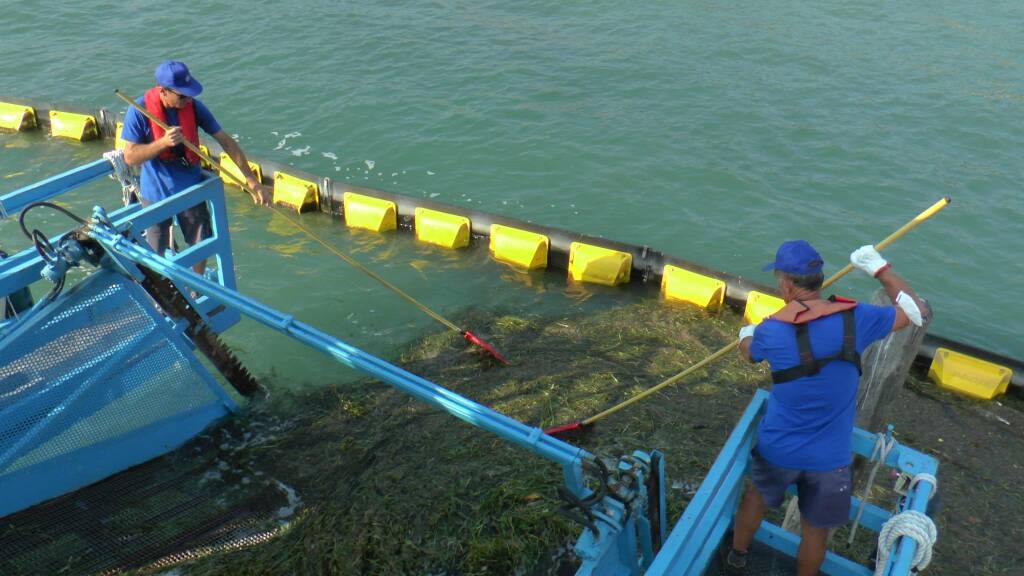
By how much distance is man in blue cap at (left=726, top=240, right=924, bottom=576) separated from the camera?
3.74m

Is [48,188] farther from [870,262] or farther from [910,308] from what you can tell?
[910,308]

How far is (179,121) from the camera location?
253 inches

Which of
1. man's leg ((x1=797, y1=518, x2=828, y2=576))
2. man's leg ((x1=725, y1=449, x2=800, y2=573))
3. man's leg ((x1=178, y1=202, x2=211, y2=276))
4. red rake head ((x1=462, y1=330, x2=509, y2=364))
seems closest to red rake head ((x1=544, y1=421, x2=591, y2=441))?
red rake head ((x1=462, y1=330, x2=509, y2=364))

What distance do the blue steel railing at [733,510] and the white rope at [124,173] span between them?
5108 mm

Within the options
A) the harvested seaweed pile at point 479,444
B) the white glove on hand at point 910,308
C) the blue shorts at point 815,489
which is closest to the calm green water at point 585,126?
the harvested seaweed pile at point 479,444

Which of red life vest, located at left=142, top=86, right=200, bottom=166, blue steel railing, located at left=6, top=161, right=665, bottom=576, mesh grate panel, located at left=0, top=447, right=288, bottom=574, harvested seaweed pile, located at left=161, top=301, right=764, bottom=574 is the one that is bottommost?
mesh grate panel, located at left=0, top=447, right=288, bottom=574

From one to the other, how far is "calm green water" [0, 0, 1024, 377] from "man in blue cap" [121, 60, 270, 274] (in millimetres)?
1514

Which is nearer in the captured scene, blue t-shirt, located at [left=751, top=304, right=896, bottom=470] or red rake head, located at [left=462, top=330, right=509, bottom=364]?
blue t-shirt, located at [left=751, top=304, right=896, bottom=470]

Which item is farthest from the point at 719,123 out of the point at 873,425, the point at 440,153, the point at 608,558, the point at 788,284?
the point at 608,558

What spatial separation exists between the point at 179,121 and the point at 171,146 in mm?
331

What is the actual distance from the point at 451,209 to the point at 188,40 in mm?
9184

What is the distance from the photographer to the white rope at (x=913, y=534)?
12.3 feet

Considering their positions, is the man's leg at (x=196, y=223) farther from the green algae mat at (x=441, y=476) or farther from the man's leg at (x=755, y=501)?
the man's leg at (x=755, y=501)

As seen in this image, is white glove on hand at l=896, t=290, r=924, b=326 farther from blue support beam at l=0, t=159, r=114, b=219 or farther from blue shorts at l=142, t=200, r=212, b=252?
blue support beam at l=0, t=159, r=114, b=219
